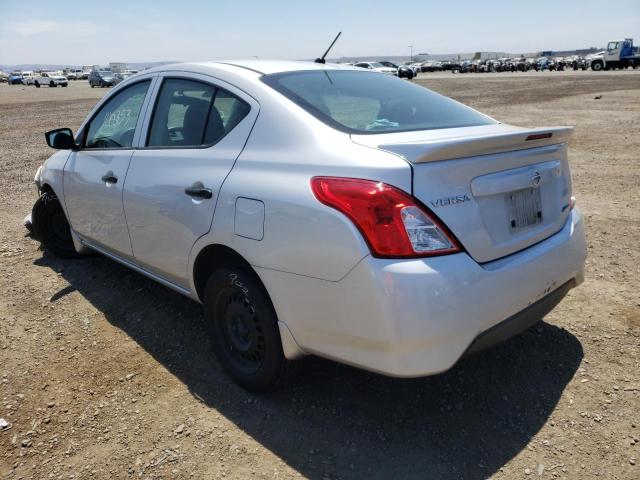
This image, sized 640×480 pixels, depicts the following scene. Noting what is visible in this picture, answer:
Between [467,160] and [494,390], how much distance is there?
1322 mm

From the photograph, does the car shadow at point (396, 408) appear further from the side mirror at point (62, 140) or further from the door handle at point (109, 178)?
the side mirror at point (62, 140)

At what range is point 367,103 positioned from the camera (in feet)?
9.87

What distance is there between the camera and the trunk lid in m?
2.15

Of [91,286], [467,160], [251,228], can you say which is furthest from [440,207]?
[91,286]

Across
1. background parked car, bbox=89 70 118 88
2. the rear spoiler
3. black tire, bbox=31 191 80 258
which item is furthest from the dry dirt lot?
background parked car, bbox=89 70 118 88

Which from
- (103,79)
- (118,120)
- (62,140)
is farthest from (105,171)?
(103,79)

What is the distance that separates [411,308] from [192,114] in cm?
189

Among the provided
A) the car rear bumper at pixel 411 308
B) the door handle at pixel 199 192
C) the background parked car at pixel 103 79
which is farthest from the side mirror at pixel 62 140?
the background parked car at pixel 103 79

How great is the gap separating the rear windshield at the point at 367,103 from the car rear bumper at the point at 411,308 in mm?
772

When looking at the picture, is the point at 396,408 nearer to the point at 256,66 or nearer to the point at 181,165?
the point at 181,165

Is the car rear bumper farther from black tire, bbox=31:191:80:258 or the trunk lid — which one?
black tire, bbox=31:191:80:258

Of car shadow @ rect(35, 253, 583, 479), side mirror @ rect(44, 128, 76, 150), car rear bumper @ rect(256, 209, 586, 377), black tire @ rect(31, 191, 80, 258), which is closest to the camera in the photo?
car rear bumper @ rect(256, 209, 586, 377)

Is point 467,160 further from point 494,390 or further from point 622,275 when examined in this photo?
point 622,275

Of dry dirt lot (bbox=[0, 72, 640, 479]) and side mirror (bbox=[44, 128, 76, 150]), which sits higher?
side mirror (bbox=[44, 128, 76, 150])
